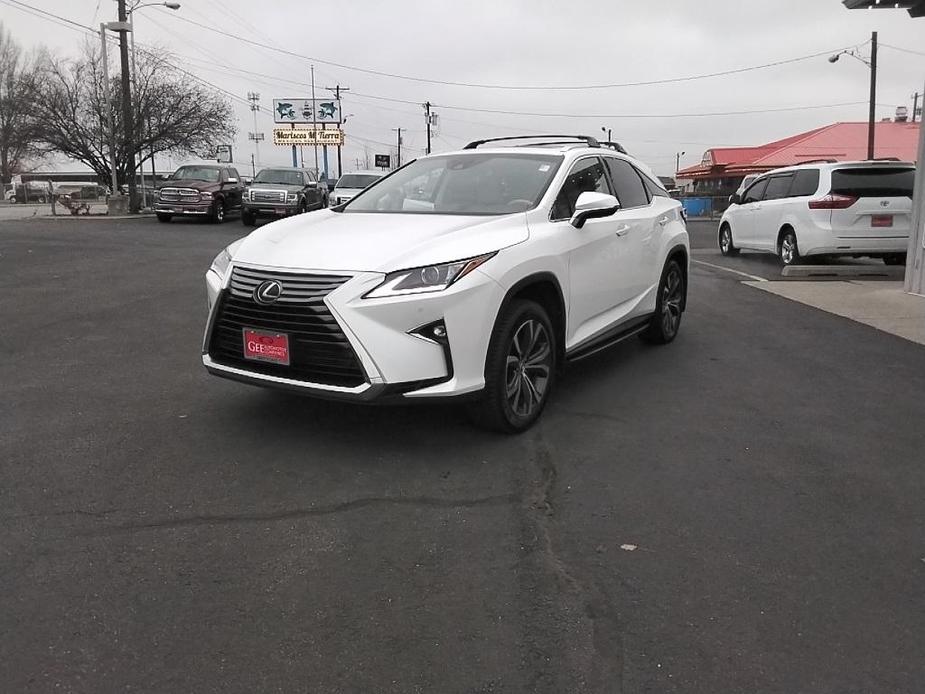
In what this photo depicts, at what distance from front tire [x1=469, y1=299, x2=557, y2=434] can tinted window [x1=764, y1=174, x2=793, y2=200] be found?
1014cm

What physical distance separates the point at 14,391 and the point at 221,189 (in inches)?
830

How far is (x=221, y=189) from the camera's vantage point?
83.3ft

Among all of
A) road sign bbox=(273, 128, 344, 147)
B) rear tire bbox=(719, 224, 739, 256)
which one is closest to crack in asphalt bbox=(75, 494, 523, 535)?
rear tire bbox=(719, 224, 739, 256)

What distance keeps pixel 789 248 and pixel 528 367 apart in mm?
Answer: 10078

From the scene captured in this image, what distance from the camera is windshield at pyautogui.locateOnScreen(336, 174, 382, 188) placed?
25.4m

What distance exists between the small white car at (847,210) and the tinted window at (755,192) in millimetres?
1009

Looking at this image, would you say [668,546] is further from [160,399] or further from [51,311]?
[51,311]

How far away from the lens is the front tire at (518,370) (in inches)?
171

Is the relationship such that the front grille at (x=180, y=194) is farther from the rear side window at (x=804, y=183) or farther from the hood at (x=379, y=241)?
the hood at (x=379, y=241)

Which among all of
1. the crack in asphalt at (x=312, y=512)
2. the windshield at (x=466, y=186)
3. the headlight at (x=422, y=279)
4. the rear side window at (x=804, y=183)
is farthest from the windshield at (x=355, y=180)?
the crack in asphalt at (x=312, y=512)

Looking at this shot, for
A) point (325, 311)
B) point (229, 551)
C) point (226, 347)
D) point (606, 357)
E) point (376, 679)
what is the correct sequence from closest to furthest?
point (376, 679) < point (229, 551) < point (325, 311) < point (226, 347) < point (606, 357)

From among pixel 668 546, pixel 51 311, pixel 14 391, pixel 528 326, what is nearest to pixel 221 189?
pixel 51 311

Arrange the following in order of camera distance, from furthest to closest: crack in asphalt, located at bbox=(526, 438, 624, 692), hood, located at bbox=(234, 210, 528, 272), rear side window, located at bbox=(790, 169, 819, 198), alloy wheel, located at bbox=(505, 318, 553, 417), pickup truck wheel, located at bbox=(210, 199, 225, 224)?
pickup truck wheel, located at bbox=(210, 199, 225, 224), rear side window, located at bbox=(790, 169, 819, 198), alloy wheel, located at bbox=(505, 318, 553, 417), hood, located at bbox=(234, 210, 528, 272), crack in asphalt, located at bbox=(526, 438, 624, 692)

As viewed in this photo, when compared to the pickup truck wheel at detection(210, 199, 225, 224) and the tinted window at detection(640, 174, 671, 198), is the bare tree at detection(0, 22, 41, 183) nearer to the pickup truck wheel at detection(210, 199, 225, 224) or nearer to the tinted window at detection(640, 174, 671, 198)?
the pickup truck wheel at detection(210, 199, 225, 224)
